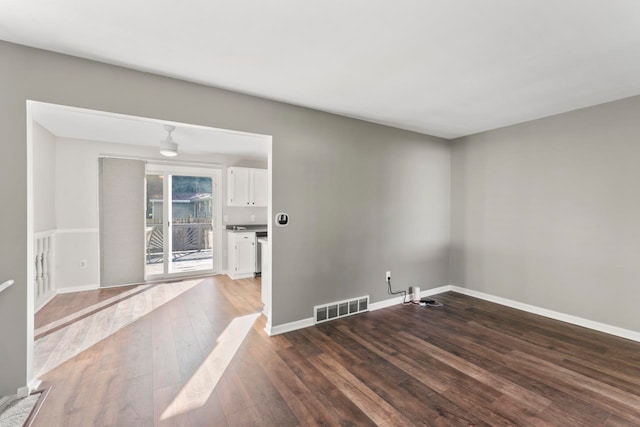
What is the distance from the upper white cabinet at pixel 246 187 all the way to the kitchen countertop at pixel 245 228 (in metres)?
0.51

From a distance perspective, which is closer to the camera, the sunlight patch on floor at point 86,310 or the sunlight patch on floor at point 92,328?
the sunlight patch on floor at point 92,328

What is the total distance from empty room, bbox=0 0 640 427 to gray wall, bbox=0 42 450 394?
22 millimetres

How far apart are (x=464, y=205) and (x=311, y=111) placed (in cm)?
313

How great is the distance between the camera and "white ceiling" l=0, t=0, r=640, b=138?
1717 mm

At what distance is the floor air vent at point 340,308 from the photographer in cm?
352

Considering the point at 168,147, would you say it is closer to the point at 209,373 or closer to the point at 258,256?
the point at 258,256

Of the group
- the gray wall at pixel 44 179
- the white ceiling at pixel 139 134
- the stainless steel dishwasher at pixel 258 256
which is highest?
the white ceiling at pixel 139 134

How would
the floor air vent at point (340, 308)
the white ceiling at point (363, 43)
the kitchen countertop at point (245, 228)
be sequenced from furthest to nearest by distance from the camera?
the kitchen countertop at point (245, 228) → the floor air vent at point (340, 308) → the white ceiling at point (363, 43)

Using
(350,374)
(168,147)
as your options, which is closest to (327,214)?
(350,374)

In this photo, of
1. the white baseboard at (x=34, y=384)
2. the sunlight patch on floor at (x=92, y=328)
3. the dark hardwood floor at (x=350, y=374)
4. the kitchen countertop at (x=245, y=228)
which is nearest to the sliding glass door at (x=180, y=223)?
the kitchen countertop at (x=245, y=228)

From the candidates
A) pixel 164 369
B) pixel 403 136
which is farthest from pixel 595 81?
pixel 164 369

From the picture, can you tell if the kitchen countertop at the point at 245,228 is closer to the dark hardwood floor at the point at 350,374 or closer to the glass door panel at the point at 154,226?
the glass door panel at the point at 154,226

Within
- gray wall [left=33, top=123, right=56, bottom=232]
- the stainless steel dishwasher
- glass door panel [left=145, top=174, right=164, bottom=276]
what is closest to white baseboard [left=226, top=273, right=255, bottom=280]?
the stainless steel dishwasher

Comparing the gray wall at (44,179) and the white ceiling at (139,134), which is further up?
the white ceiling at (139,134)
